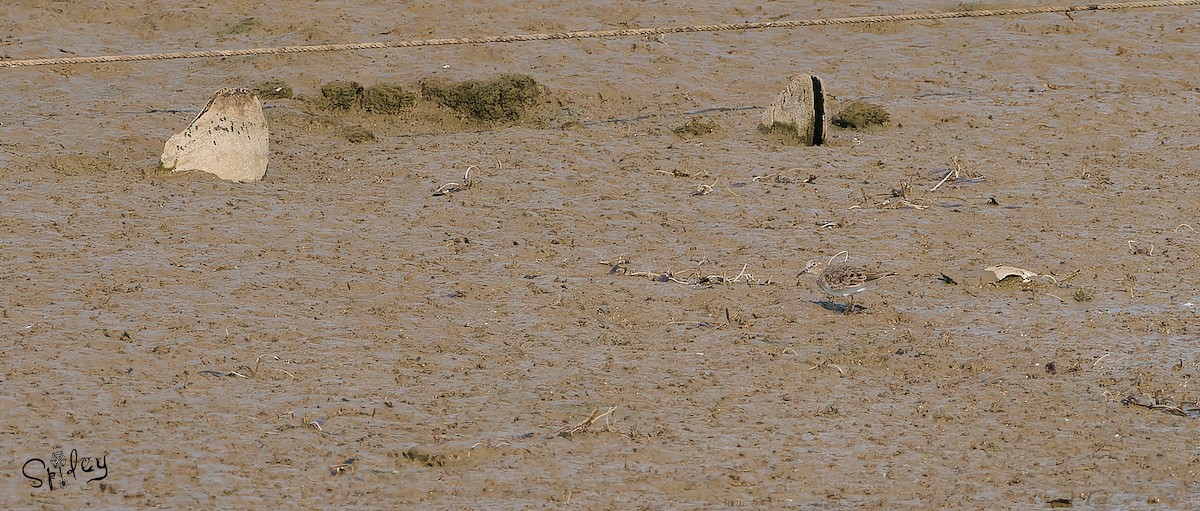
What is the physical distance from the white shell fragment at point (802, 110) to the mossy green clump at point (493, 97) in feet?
4.51

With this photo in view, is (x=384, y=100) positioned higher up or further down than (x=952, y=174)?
higher up

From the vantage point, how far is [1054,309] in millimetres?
5176

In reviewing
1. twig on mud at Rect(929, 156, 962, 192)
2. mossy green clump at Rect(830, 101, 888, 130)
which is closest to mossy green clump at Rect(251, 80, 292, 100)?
mossy green clump at Rect(830, 101, 888, 130)

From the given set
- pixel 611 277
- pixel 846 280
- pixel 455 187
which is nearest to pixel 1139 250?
pixel 846 280

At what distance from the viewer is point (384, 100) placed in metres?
7.78

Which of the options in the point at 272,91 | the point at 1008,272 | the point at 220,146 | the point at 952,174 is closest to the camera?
the point at 1008,272

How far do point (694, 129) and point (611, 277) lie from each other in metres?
2.23

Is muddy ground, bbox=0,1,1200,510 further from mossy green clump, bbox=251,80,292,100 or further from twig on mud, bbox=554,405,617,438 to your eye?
mossy green clump, bbox=251,80,292,100

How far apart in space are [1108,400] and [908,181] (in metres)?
2.44

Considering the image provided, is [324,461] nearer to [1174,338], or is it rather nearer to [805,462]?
[805,462]

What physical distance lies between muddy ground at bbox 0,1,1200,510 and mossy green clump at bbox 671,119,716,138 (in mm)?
115

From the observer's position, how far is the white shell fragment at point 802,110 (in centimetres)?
717

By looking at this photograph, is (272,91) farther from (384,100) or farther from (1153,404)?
(1153,404)

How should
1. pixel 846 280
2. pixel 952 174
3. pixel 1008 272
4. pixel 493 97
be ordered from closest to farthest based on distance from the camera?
pixel 846 280 → pixel 1008 272 → pixel 952 174 → pixel 493 97
